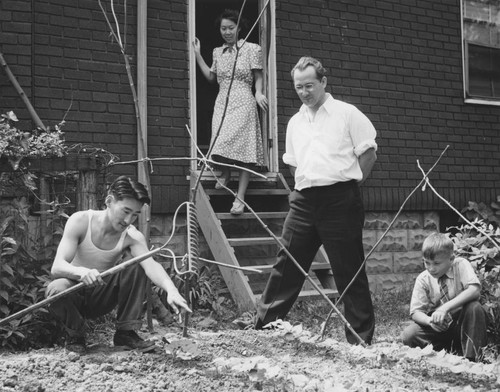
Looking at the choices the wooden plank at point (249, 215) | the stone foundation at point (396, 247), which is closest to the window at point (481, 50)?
the stone foundation at point (396, 247)

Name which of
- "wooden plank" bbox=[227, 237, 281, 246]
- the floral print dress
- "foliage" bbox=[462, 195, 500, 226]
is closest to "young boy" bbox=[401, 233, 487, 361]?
"wooden plank" bbox=[227, 237, 281, 246]

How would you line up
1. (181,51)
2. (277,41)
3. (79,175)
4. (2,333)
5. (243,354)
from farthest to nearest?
(277,41)
(181,51)
(79,175)
(2,333)
(243,354)

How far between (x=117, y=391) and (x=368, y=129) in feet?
7.75

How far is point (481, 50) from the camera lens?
9625mm

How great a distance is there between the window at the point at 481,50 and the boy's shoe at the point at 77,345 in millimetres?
6515

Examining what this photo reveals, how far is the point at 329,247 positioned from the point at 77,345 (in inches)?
66.2

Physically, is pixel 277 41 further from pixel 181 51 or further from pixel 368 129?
pixel 368 129

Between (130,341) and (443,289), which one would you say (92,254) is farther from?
(443,289)

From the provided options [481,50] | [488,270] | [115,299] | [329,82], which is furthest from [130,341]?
[481,50]

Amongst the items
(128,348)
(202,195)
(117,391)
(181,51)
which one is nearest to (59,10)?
(181,51)

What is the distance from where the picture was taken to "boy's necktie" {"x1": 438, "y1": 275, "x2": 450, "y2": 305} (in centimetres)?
455

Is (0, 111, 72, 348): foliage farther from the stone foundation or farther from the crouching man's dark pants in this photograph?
the stone foundation

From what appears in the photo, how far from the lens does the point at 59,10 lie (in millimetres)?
6594

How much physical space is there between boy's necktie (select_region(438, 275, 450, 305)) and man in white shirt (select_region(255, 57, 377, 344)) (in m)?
0.44
